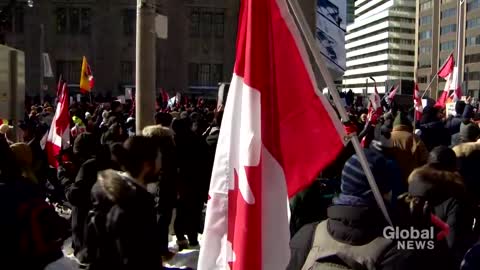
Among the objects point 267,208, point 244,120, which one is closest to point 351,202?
point 267,208

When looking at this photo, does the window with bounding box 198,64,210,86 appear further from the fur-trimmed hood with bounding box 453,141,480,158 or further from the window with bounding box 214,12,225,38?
the fur-trimmed hood with bounding box 453,141,480,158

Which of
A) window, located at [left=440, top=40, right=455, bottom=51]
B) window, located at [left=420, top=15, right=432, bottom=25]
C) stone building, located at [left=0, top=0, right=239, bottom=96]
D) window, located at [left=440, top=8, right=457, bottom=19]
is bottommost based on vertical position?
stone building, located at [left=0, top=0, right=239, bottom=96]

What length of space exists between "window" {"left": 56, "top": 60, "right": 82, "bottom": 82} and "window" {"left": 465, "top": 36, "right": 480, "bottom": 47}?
78.9 meters

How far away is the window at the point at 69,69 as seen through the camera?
4406 cm

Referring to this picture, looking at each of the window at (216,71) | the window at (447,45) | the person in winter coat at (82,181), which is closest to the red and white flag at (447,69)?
the person in winter coat at (82,181)

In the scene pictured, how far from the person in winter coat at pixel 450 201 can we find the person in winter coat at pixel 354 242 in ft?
3.96

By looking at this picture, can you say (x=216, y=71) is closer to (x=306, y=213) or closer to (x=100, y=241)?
(x=306, y=213)

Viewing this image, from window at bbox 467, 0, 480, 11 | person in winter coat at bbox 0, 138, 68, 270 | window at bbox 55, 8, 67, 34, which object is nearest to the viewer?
person in winter coat at bbox 0, 138, 68, 270

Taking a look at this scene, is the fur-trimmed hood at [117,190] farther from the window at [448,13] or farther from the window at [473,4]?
the window at [448,13]

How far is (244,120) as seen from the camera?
11.1 ft

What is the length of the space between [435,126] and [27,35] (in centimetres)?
3802

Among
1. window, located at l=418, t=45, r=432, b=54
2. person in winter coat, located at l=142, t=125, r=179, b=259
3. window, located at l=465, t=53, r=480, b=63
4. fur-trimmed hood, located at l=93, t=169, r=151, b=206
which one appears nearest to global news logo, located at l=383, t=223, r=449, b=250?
fur-trimmed hood, located at l=93, t=169, r=151, b=206

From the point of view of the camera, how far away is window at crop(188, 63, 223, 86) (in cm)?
4547

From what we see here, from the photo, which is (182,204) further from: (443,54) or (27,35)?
(443,54)
